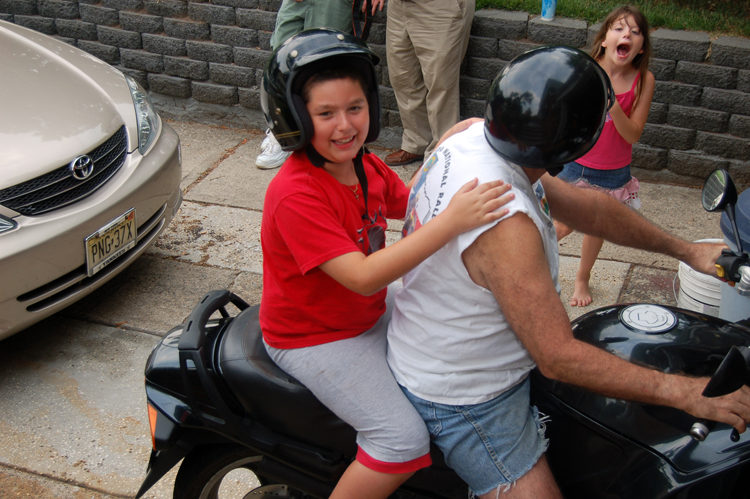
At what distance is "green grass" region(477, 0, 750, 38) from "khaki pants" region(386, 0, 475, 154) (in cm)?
59

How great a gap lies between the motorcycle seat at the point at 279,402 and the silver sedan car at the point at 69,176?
1551mm

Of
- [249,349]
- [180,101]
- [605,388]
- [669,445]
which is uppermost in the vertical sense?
[605,388]

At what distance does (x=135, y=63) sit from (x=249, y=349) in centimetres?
512

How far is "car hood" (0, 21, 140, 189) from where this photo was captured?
3100 mm

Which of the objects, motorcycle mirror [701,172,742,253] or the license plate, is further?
the license plate

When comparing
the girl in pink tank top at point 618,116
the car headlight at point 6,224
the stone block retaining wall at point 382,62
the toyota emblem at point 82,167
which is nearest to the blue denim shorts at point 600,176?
the girl in pink tank top at point 618,116

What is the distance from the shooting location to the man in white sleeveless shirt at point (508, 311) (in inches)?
58.4

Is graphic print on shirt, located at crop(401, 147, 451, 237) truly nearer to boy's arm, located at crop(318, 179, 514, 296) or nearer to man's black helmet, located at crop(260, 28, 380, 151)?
boy's arm, located at crop(318, 179, 514, 296)

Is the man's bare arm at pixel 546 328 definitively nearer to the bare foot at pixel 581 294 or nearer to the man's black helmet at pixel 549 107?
the man's black helmet at pixel 549 107

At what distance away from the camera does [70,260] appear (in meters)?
3.12

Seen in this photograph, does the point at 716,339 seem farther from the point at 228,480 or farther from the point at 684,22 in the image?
the point at 684,22

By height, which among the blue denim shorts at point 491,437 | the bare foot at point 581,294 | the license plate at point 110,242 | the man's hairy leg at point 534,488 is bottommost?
the bare foot at point 581,294

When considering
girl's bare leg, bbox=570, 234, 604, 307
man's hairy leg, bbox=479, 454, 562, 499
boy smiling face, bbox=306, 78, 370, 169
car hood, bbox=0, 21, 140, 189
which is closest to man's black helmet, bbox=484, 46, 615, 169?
boy smiling face, bbox=306, 78, 370, 169

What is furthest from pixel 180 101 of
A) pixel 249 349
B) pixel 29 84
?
pixel 249 349
